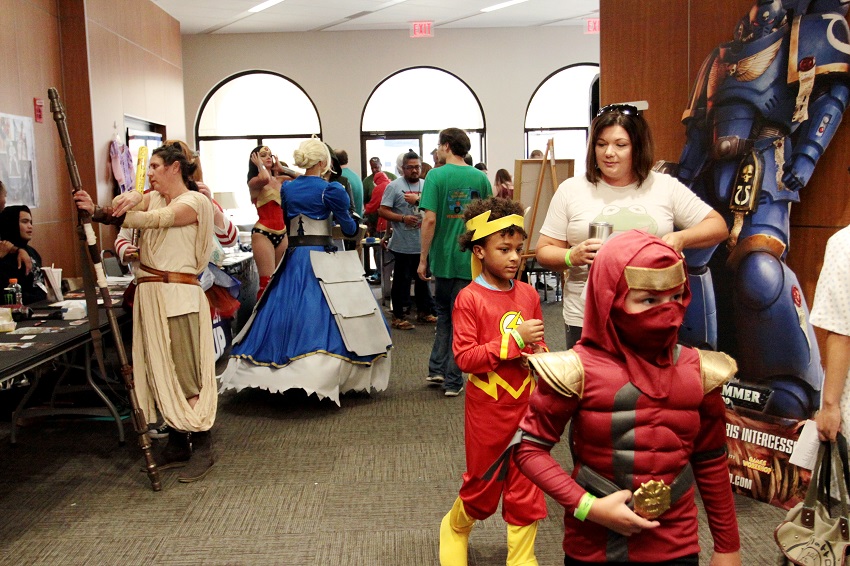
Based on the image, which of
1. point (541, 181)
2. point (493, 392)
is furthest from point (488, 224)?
point (541, 181)

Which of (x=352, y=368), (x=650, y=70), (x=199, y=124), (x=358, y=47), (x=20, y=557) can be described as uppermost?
(x=358, y=47)

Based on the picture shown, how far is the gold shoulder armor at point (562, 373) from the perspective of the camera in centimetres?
155

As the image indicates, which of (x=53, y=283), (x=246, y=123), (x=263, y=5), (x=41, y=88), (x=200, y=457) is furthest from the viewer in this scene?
(x=246, y=123)

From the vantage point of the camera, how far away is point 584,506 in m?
1.53

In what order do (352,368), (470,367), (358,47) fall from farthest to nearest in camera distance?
(358,47) < (352,368) < (470,367)

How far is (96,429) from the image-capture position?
484 cm

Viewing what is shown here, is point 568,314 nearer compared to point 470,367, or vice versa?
point 470,367

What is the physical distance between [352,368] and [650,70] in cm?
241

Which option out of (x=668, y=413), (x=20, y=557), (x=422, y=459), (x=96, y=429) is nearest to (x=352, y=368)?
(x=422, y=459)

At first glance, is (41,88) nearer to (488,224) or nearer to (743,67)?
(488,224)

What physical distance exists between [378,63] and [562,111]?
123 inches

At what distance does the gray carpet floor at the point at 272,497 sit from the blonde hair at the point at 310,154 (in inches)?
59.5

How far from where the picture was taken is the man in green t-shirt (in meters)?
5.16

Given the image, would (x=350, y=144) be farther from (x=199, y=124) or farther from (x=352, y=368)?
(x=352, y=368)
